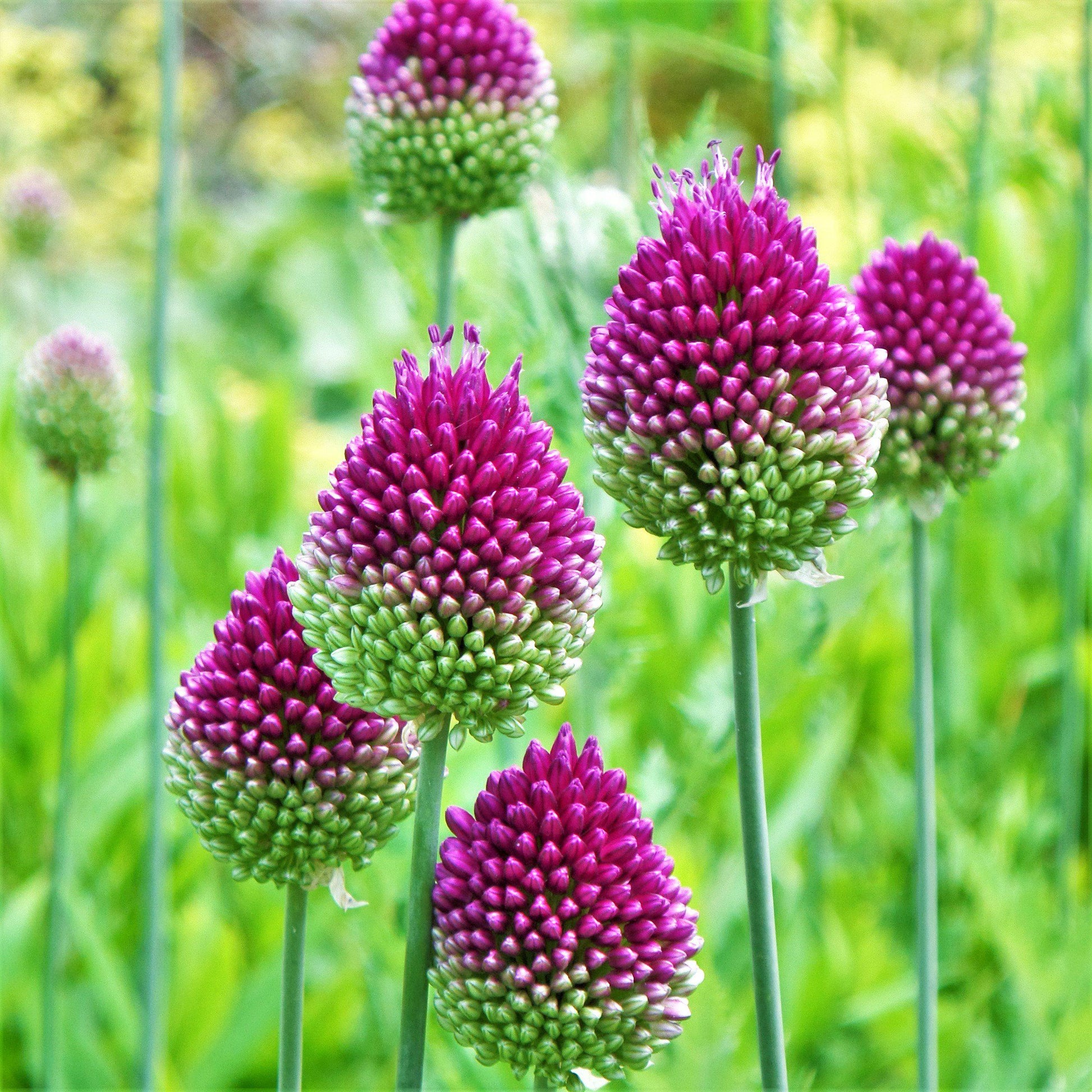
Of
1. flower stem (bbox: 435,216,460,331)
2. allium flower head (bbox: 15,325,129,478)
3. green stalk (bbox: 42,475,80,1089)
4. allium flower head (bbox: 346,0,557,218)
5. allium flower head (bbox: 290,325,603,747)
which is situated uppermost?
allium flower head (bbox: 346,0,557,218)

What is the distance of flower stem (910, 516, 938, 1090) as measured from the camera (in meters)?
0.82

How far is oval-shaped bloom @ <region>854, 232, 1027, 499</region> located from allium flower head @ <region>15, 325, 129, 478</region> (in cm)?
78

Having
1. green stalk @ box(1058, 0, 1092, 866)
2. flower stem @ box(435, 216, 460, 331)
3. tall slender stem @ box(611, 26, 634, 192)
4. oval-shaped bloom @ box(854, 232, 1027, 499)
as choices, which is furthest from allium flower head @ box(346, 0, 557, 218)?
tall slender stem @ box(611, 26, 634, 192)

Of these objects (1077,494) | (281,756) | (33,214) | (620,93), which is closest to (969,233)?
(1077,494)

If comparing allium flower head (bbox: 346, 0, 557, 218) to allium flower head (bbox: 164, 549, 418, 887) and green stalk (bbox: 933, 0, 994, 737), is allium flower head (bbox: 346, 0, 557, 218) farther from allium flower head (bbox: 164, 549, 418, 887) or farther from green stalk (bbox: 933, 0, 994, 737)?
green stalk (bbox: 933, 0, 994, 737)

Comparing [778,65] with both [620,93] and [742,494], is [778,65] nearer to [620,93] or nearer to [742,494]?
[620,93]

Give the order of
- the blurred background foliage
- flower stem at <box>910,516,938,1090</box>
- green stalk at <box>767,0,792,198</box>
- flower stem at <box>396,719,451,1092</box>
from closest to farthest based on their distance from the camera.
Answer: flower stem at <box>396,719,451,1092</box> → flower stem at <box>910,516,938,1090</box> → the blurred background foliage → green stalk at <box>767,0,792,198</box>

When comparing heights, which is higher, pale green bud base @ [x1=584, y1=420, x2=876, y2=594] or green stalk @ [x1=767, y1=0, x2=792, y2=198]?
green stalk @ [x1=767, y1=0, x2=792, y2=198]

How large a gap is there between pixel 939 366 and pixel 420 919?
547mm

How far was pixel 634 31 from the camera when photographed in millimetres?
1792

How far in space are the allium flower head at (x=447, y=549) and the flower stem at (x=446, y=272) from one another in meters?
0.41

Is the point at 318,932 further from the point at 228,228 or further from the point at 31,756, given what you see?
the point at 228,228

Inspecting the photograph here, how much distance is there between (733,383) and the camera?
0.56 metres

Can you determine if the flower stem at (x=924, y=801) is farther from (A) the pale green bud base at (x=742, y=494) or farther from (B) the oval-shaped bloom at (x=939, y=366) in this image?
(A) the pale green bud base at (x=742, y=494)
